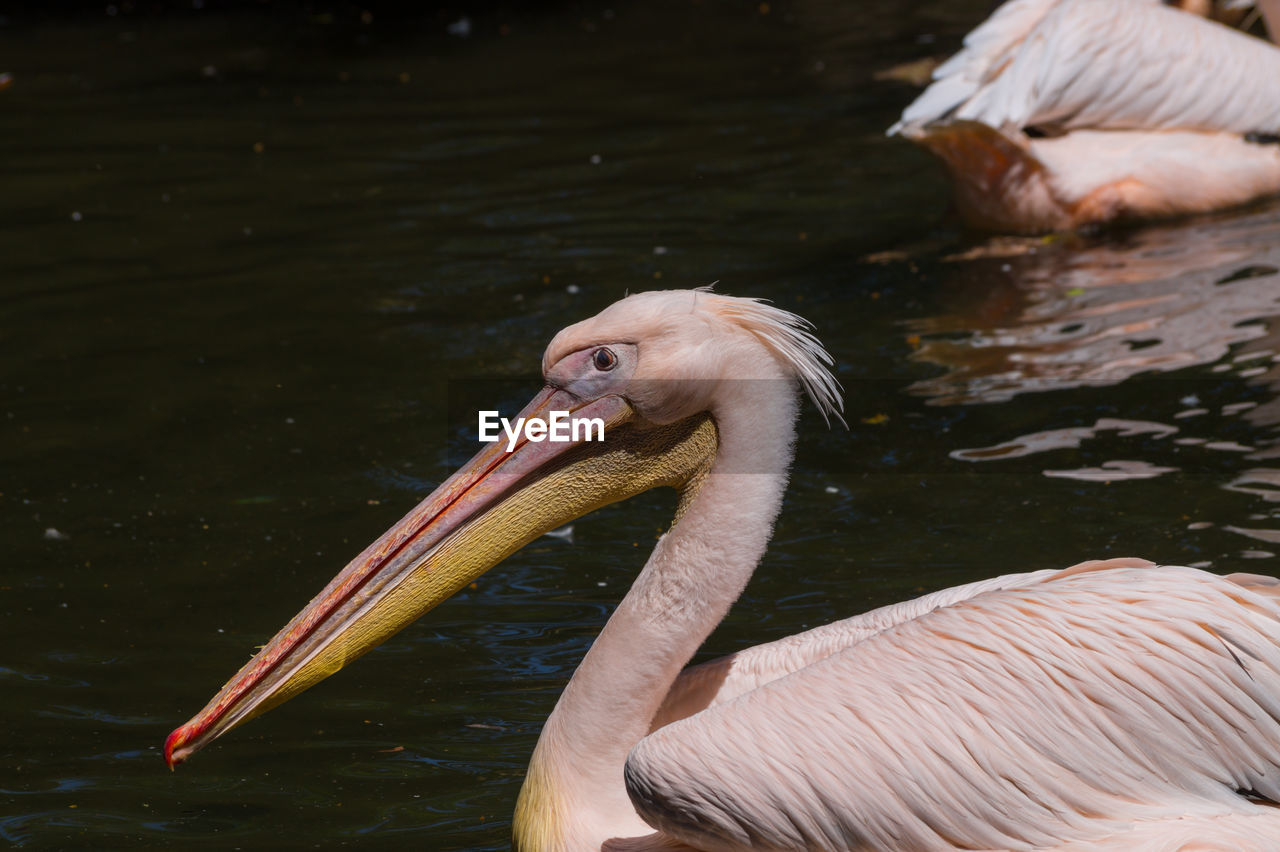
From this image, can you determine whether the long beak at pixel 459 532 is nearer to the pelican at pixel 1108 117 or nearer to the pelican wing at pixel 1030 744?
the pelican wing at pixel 1030 744

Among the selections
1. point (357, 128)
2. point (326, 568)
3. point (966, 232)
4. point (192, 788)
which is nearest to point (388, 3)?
point (357, 128)

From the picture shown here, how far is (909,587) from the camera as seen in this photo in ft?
13.8

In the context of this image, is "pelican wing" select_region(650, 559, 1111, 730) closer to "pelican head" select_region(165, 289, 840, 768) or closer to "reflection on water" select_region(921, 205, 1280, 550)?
"pelican head" select_region(165, 289, 840, 768)

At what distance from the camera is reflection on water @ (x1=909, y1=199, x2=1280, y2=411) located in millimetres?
5570

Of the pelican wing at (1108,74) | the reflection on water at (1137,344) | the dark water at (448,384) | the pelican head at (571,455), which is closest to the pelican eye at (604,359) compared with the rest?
the pelican head at (571,455)

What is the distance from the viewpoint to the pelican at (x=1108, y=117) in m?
6.79

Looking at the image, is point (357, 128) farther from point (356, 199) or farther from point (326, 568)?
point (326, 568)

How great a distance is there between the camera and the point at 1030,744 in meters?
2.61

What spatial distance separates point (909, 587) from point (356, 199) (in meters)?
4.89

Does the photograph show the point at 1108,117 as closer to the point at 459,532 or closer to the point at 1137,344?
the point at 1137,344

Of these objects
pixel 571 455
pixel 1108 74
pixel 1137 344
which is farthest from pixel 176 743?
pixel 1108 74

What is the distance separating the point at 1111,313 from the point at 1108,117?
1262mm

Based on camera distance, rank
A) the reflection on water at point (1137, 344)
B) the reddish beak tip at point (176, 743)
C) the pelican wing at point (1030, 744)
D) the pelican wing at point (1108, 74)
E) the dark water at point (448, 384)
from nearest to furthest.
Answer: the pelican wing at point (1030, 744) < the reddish beak tip at point (176, 743) < the dark water at point (448, 384) < the reflection on water at point (1137, 344) < the pelican wing at point (1108, 74)

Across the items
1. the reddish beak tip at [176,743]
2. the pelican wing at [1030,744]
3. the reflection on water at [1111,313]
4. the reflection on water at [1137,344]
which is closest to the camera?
the pelican wing at [1030,744]
